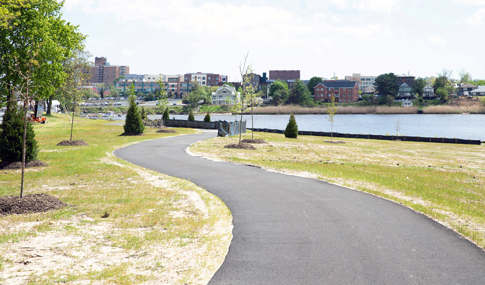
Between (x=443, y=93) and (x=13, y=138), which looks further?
(x=443, y=93)

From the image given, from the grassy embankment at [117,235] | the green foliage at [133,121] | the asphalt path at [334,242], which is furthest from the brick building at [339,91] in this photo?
the grassy embankment at [117,235]

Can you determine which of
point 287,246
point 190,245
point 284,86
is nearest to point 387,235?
point 287,246

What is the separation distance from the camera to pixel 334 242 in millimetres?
8219

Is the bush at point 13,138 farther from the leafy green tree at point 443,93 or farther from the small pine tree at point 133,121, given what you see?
the leafy green tree at point 443,93

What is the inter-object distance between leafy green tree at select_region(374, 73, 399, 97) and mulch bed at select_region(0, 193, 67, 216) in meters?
A: 152

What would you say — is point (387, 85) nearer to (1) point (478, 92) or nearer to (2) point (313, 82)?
(2) point (313, 82)

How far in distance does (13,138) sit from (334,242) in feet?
55.9

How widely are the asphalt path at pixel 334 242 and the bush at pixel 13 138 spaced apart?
35.0 ft

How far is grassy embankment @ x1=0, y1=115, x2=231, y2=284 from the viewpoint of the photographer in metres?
6.43

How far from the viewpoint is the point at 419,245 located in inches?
320

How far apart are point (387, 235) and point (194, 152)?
18184 millimetres

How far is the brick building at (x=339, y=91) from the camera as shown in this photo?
154 meters

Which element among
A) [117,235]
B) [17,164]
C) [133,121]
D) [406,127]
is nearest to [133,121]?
[133,121]

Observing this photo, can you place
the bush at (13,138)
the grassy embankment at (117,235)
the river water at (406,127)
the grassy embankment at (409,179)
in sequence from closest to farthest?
the grassy embankment at (117,235)
the grassy embankment at (409,179)
the bush at (13,138)
the river water at (406,127)
